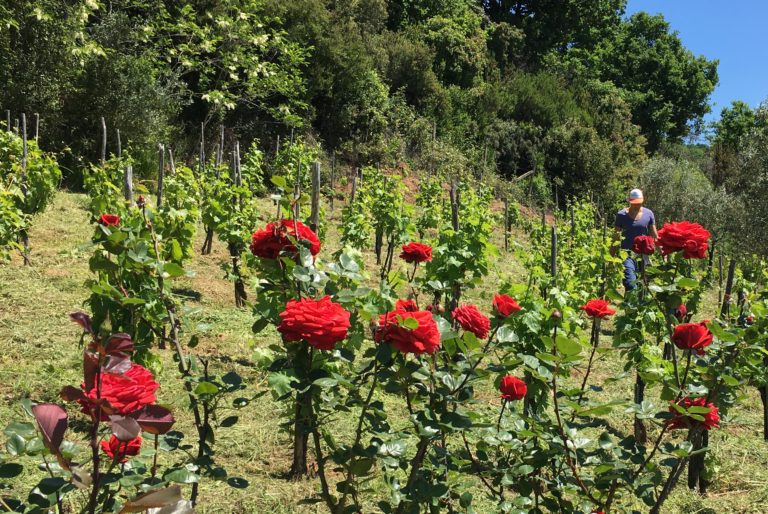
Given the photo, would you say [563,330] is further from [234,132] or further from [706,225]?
[706,225]

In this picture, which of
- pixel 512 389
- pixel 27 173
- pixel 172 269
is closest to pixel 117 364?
pixel 172 269

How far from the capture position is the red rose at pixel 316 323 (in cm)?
121

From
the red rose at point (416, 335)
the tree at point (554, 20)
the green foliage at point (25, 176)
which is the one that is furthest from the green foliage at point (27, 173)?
the tree at point (554, 20)

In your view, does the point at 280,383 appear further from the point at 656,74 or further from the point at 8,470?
the point at 656,74

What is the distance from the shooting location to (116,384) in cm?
91

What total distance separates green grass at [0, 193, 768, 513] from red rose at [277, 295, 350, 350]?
1.84 ft

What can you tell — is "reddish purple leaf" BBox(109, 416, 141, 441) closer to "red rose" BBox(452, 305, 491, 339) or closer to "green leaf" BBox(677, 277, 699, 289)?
"red rose" BBox(452, 305, 491, 339)

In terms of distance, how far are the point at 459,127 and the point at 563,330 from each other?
17569 mm

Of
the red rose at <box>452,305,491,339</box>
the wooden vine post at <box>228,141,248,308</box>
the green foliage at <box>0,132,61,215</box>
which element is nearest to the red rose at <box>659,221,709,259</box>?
the red rose at <box>452,305,491,339</box>

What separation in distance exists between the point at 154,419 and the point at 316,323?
375 millimetres

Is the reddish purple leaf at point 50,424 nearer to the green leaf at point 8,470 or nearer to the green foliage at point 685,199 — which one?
the green leaf at point 8,470

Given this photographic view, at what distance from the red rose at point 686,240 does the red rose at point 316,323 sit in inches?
51.6

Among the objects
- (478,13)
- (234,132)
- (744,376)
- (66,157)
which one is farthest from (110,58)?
(478,13)

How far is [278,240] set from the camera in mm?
1550
